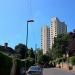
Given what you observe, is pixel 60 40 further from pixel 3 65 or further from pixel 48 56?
pixel 3 65

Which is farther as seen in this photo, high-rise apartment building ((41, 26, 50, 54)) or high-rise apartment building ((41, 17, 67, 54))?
high-rise apartment building ((41, 26, 50, 54))

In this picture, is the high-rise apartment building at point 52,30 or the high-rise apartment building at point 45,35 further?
the high-rise apartment building at point 45,35

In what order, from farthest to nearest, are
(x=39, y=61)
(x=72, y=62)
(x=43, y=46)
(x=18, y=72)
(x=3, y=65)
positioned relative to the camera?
(x=43, y=46) → (x=39, y=61) → (x=72, y=62) → (x=18, y=72) → (x=3, y=65)

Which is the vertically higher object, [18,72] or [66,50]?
[66,50]

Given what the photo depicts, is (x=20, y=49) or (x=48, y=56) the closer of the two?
(x=20, y=49)

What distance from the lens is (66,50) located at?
116 metres

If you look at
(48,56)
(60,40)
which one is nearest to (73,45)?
(60,40)

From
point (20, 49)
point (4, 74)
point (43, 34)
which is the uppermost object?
point (43, 34)

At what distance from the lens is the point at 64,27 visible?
157375 mm

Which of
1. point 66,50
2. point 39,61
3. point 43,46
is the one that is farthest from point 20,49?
point 43,46

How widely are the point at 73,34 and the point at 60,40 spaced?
13.1 meters

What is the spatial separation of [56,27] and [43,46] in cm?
3366

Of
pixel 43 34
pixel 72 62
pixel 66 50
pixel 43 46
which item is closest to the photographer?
pixel 72 62

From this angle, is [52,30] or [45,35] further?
[45,35]
